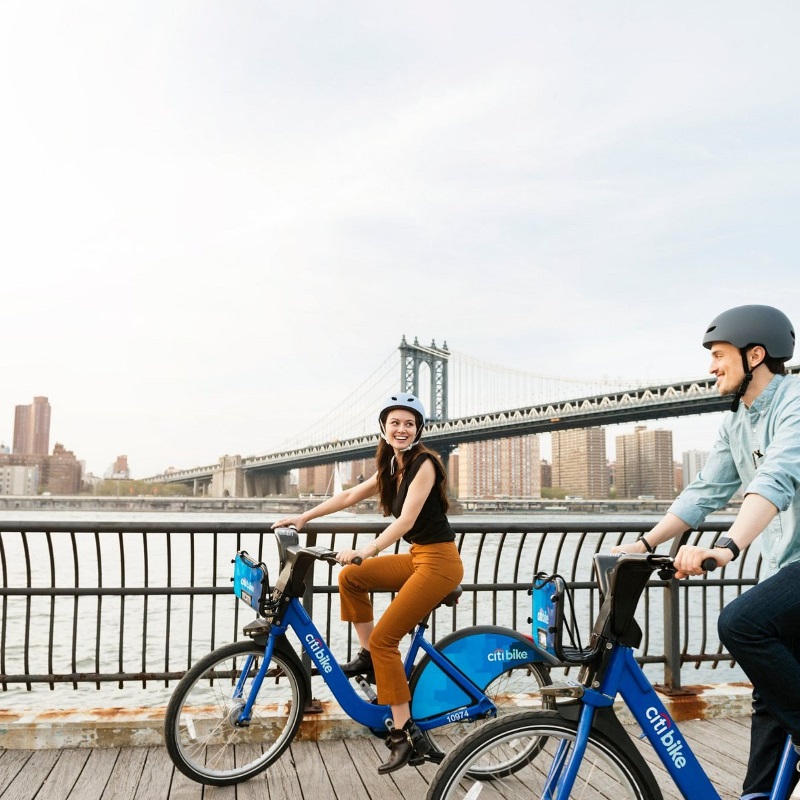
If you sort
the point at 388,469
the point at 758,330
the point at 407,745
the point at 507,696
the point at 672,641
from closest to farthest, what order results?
the point at 758,330 < the point at 407,745 < the point at 388,469 < the point at 507,696 < the point at 672,641

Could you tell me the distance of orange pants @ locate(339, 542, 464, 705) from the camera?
3.28 m

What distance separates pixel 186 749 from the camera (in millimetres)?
3318

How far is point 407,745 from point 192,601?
1.62m

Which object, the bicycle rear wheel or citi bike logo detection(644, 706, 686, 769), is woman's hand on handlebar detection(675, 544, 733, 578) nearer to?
citi bike logo detection(644, 706, 686, 769)

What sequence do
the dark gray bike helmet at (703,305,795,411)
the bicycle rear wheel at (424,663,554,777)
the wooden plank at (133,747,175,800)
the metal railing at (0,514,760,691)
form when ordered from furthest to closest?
the metal railing at (0,514,760,691), the bicycle rear wheel at (424,663,554,777), the wooden plank at (133,747,175,800), the dark gray bike helmet at (703,305,795,411)

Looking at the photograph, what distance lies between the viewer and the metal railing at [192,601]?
404 centimetres

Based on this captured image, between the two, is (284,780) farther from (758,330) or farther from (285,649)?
(758,330)

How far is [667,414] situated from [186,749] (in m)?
33.5

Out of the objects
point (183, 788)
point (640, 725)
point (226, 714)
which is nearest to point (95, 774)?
point (183, 788)

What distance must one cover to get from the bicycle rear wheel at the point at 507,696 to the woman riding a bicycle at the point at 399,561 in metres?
0.34

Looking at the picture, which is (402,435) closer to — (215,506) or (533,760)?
(533,760)

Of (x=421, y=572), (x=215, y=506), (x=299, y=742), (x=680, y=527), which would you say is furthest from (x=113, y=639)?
(x=215, y=506)

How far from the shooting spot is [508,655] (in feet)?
11.4

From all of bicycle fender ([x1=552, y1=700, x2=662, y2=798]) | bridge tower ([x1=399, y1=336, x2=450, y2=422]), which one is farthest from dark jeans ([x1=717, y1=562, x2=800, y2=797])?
bridge tower ([x1=399, y1=336, x2=450, y2=422])
